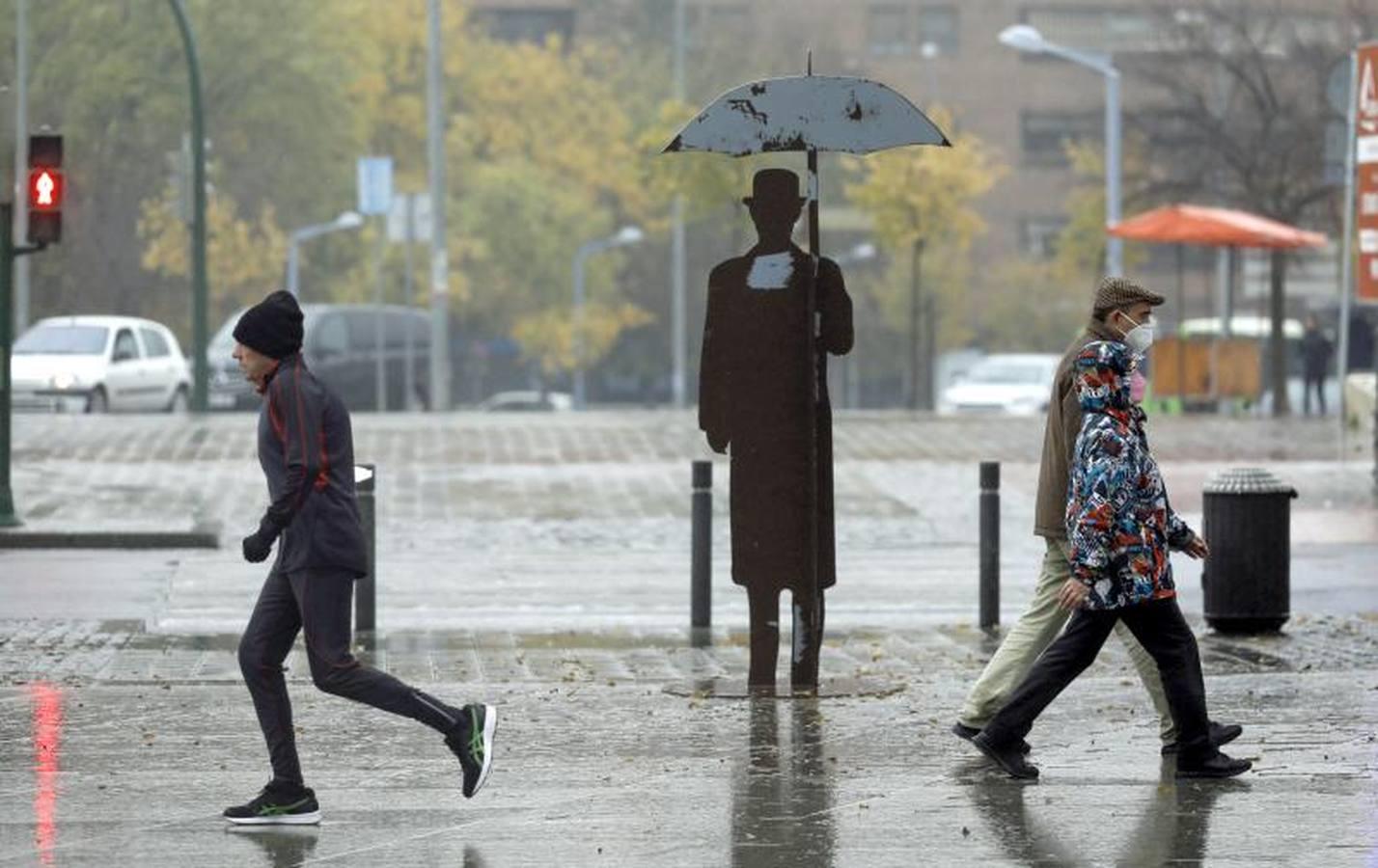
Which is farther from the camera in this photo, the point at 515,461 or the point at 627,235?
the point at 627,235

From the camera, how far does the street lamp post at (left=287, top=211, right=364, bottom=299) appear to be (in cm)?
6219

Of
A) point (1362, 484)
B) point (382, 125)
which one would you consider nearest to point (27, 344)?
point (1362, 484)

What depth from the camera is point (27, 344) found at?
40125 mm

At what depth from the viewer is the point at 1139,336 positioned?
9.86 meters

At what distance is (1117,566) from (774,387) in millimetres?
2691

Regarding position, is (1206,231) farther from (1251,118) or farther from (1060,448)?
(1060,448)

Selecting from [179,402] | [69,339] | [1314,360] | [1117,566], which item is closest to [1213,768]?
[1117,566]

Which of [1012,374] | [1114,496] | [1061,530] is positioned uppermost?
[1114,496]

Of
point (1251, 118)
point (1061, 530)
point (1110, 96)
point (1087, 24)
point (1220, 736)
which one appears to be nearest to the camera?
point (1220, 736)

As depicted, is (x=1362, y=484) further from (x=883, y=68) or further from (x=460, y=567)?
(x=883, y=68)

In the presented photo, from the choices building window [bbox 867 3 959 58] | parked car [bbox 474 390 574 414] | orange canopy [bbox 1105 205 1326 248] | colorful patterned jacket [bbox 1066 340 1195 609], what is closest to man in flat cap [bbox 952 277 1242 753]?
colorful patterned jacket [bbox 1066 340 1195 609]

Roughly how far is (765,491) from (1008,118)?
8400cm

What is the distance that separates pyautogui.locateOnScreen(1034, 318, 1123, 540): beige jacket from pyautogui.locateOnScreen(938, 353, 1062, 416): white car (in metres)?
41.1

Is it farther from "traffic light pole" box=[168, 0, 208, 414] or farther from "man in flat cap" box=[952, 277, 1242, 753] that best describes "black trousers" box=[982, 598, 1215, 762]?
"traffic light pole" box=[168, 0, 208, 414]
